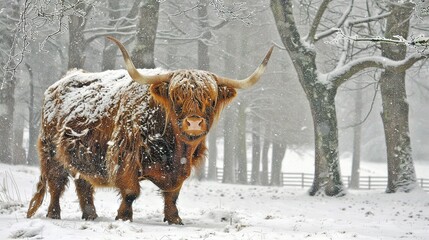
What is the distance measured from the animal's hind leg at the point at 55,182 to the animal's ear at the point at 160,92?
2.05m

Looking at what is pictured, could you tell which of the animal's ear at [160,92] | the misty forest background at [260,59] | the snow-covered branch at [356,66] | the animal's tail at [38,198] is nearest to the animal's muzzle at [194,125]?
the animal's ear at [160,92]

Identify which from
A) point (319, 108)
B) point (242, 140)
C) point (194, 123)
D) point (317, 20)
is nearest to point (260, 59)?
point (242, 140)

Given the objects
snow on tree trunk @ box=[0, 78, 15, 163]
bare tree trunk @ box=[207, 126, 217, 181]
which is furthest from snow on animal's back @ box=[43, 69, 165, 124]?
bare tree trunk @ box=[207, 126, 217, 181]

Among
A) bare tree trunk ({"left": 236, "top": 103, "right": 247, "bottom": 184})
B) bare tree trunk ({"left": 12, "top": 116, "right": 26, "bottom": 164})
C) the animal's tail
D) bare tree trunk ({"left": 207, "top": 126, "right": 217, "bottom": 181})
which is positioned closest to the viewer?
the animal's tail

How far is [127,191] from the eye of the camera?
23.2 feet

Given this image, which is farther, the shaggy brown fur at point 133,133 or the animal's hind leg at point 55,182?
the animal's hind leg at point 55,182

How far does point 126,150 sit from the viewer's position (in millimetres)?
7016

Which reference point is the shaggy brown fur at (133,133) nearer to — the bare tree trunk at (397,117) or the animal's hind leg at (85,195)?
the animal's hind leg at (85,195)

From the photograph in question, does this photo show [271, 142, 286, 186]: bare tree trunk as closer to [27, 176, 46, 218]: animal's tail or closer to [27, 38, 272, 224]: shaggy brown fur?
[27, 176, 46, 218]: animal's tail

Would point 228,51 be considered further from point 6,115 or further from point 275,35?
point 6,115

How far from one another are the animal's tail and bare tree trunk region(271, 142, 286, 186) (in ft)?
69.7

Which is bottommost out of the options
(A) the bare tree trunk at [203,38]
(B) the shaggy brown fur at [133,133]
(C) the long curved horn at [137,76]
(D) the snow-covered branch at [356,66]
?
(B) the shaggy brown fur at [133,133]

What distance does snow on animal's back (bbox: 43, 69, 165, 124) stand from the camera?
7578 mm

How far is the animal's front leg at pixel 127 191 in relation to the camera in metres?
7.00
